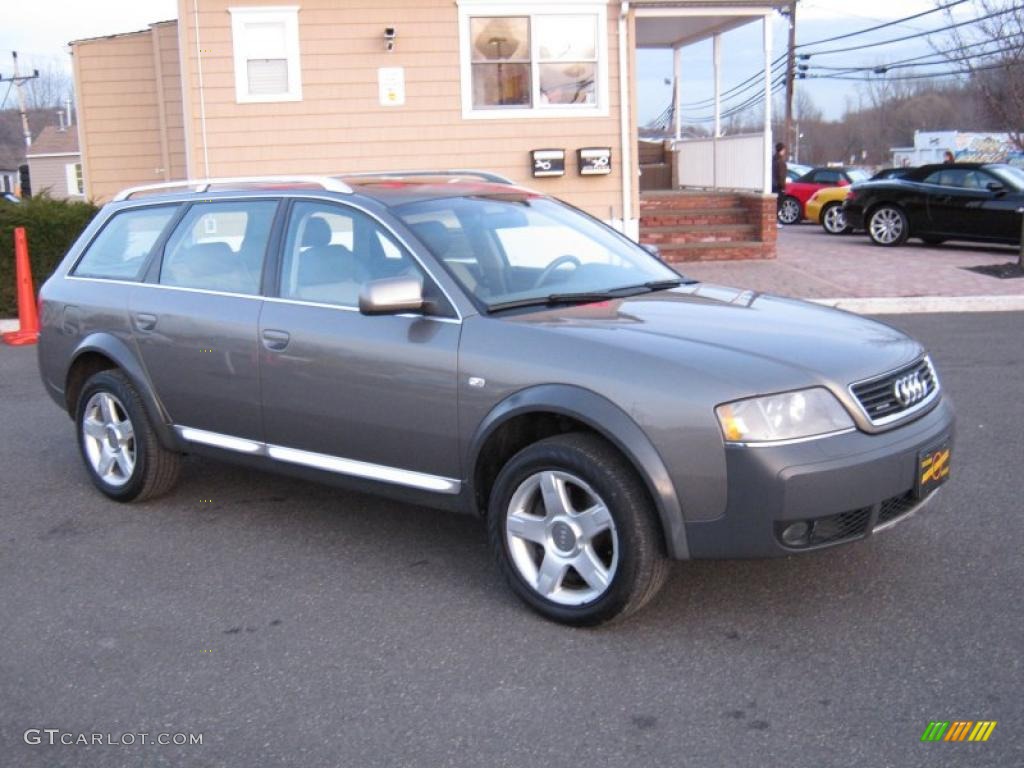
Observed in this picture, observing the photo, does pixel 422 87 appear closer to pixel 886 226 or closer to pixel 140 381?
pixel 886 226

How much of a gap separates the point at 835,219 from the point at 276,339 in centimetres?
1921

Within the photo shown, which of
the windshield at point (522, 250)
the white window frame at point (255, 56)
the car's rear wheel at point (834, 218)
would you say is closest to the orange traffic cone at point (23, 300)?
the white window frame at point (255, 56)

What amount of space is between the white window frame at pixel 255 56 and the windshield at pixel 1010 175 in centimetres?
1066

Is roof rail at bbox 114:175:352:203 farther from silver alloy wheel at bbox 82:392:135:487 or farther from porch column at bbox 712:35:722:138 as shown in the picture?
porch column at bbox 712:35:722:138

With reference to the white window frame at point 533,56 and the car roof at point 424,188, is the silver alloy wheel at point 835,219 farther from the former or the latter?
the car roof at point 424,188

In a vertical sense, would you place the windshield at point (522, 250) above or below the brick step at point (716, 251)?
above

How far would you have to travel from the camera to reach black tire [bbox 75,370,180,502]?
19.6 ft

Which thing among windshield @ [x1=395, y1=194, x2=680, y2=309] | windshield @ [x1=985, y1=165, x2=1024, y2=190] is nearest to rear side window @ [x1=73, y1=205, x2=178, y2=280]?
windshield @ [x1=395, y1=194, x2=680, y2=309]

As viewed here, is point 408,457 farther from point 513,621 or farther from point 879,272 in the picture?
point 879,272

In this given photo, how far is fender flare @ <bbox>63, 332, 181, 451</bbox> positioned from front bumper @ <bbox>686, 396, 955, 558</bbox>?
119 inches

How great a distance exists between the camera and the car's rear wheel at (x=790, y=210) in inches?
1075

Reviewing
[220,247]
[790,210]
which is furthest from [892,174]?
[220,247]

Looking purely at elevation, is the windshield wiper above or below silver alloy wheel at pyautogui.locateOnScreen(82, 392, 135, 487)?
above

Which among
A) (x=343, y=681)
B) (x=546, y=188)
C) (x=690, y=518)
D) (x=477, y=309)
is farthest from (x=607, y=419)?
(x=546, y=188)
